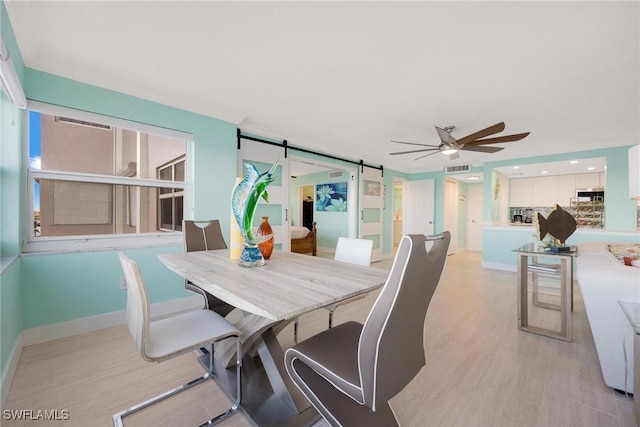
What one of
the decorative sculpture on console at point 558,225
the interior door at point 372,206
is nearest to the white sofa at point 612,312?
the decorative sculpture on console at point 558,225

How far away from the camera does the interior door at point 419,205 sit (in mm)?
6473

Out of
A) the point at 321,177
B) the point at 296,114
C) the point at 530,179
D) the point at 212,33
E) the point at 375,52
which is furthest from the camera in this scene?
the point at 321,177

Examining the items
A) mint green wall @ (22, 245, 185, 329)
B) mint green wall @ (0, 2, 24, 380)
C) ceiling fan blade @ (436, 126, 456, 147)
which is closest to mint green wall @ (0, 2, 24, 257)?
mint green wall @ (0, 2, 24, 380)

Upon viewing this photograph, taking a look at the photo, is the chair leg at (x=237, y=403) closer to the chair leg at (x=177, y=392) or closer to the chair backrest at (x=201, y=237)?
the chair leg at (x=177, y=392)

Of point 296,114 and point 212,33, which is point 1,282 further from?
point 296,114

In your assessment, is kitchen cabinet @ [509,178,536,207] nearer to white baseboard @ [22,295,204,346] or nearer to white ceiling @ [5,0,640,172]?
white ceiling @ [5,0,640,172]

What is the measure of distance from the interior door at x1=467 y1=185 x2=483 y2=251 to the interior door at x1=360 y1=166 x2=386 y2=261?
129 inches

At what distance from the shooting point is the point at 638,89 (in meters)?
2.42

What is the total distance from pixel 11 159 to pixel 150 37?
143 centimetres

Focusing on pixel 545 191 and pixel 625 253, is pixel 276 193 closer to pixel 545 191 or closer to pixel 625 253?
pixel 625 253

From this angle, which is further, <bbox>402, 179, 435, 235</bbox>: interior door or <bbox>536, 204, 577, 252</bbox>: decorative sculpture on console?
<bbox>402, 179, 435, 235</bbox>: interior door

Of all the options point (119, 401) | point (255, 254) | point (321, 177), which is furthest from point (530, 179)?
point (119, 401)

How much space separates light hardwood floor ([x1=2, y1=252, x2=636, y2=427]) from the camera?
1.40 metres

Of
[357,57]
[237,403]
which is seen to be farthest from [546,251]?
A: [237,403]
